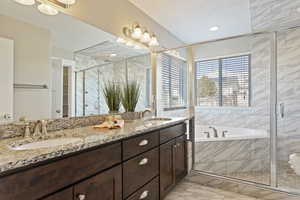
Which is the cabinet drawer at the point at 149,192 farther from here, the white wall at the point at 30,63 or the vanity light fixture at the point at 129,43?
the vanity light fixture at the point at 129,43

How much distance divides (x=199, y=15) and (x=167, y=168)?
2.43m

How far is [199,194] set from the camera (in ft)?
7.37

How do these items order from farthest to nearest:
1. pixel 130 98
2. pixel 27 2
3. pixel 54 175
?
1. pixel 130 98
2. pixel 27 2
3. pixel 54 175

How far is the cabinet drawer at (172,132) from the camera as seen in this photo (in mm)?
1942

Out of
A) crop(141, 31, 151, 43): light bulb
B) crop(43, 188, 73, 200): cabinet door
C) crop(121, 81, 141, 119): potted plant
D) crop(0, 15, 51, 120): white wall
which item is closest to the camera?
crop(43, 188, 73, 200): cabinet door

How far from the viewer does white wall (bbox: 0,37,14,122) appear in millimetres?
1278

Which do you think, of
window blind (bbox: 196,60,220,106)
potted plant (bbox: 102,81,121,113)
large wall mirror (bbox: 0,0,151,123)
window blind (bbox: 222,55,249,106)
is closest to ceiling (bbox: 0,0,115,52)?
large wall mirror (bbox: 0,0,151,123)

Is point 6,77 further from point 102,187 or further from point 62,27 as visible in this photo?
point 102,187

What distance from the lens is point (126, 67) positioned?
8.36ft

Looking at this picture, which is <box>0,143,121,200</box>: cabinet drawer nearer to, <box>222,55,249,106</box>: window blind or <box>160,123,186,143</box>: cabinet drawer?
<box>160,123,186,143</box>: cabinet drawer

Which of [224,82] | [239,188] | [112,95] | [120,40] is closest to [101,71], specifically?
[112,95]

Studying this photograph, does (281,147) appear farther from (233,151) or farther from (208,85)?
(208,85)

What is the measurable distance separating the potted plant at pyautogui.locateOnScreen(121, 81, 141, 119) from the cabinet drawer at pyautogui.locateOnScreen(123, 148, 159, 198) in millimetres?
862

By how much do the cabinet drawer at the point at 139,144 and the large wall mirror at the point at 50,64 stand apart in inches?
26.8
